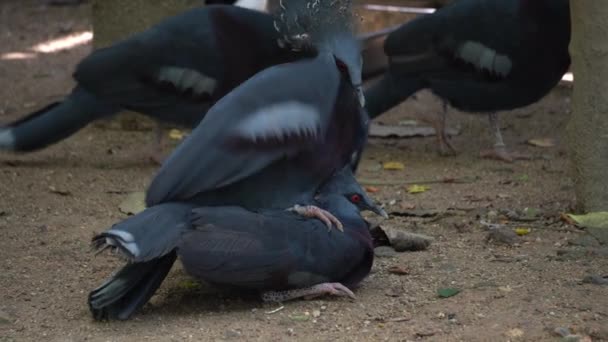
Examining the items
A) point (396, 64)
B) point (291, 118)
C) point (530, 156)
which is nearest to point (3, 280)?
point (291, 118)

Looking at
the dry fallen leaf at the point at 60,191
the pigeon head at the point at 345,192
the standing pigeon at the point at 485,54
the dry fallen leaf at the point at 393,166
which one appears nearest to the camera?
the pigeon head at the point at 345,192

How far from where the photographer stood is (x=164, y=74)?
19.4ft

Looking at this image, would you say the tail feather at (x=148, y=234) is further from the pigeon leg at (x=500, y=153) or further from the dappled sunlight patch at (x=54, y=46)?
the dappled sunlight patch at (x=54, y=46)

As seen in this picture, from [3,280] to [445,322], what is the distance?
170 cm

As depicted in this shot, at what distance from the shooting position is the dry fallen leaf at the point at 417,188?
5.61 metres

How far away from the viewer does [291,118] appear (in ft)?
11.8

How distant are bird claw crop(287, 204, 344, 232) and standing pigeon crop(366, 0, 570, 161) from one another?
2.71 meters

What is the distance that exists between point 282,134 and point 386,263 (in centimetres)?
82

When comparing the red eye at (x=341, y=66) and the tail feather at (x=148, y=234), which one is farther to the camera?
the red eye at (x=341, y=66)

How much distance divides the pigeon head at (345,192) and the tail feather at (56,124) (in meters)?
2.50

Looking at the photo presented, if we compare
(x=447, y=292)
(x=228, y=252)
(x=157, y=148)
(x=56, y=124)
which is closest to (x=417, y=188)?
(x=157, y=148)

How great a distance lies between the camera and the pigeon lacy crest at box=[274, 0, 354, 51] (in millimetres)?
3889

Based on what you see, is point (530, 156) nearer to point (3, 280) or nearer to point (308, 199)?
point (308, 199)

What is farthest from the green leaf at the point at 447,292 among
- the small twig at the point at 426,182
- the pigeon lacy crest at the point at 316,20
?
the small twig at the point at 426,182
